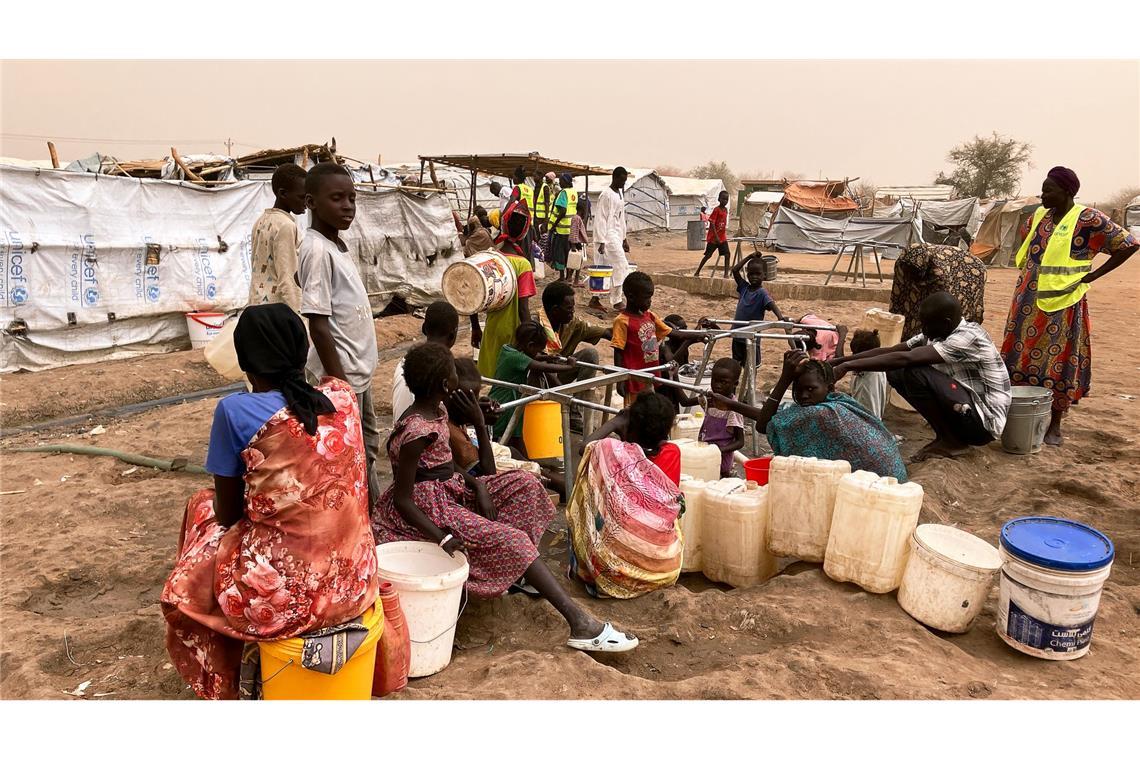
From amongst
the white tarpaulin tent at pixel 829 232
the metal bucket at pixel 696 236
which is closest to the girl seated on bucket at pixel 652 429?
the white tarpaulin tent at pixel 829 232

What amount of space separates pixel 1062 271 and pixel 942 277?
2.74 ft

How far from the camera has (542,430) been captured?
450cm

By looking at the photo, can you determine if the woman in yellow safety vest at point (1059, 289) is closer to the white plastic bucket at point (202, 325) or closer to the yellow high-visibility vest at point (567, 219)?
the yellow high-visibility vest at point (567, 219)

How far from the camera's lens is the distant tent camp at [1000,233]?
20919 millimetres

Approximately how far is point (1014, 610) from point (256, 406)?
2808 mm

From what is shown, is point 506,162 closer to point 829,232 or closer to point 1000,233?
point 829,232

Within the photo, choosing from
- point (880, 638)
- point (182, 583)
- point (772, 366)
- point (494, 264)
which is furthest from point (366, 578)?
point (772, 366)

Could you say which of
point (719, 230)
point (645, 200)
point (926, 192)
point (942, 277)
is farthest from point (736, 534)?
point (926, 192)

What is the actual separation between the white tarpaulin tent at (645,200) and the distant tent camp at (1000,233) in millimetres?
12126

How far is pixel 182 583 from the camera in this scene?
2.22 m

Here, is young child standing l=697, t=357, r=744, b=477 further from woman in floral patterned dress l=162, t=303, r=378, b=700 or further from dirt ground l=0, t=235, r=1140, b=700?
woman in floral patterned dress l=162, t=303, r=378, b=700

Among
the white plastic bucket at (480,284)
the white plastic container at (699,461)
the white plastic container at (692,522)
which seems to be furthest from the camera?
the white plastic bucket at (480,284)

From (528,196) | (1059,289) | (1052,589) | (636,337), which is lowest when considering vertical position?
(1052,589)

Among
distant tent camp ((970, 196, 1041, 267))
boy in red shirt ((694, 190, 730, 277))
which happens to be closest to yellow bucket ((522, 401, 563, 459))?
boy in red shirt ((694, 190, 730, 277))
